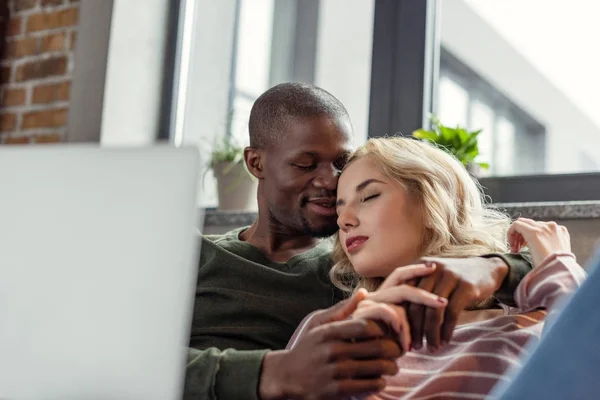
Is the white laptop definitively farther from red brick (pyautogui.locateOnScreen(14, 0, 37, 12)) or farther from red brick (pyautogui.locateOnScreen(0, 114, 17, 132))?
red brick (pyautogui.locateOnScreen(14, 0, 37, 12))

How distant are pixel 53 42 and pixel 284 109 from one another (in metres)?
1.36

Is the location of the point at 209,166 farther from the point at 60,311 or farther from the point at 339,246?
the point at 60,311

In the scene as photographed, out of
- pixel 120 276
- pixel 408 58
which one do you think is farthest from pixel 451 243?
pixel 408 58

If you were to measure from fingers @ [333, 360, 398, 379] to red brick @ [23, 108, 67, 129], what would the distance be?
6.23ft

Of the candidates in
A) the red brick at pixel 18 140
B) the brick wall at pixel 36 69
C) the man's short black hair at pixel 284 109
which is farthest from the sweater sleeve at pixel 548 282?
the red brick at pixel 18 140

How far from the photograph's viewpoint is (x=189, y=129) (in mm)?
2820

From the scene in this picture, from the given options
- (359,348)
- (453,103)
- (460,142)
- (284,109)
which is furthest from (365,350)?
(453,103)

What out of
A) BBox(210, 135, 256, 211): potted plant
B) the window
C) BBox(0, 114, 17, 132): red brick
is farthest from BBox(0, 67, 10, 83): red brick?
the window

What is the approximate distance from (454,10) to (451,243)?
1201 millimetres

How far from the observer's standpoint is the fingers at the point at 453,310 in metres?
0.96

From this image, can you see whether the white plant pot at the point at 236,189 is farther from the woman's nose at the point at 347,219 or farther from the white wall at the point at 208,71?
the woman's nose at the point at 347,219

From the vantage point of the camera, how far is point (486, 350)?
108cm

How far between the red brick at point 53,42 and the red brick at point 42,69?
39mm

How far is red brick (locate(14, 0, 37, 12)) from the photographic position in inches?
109
